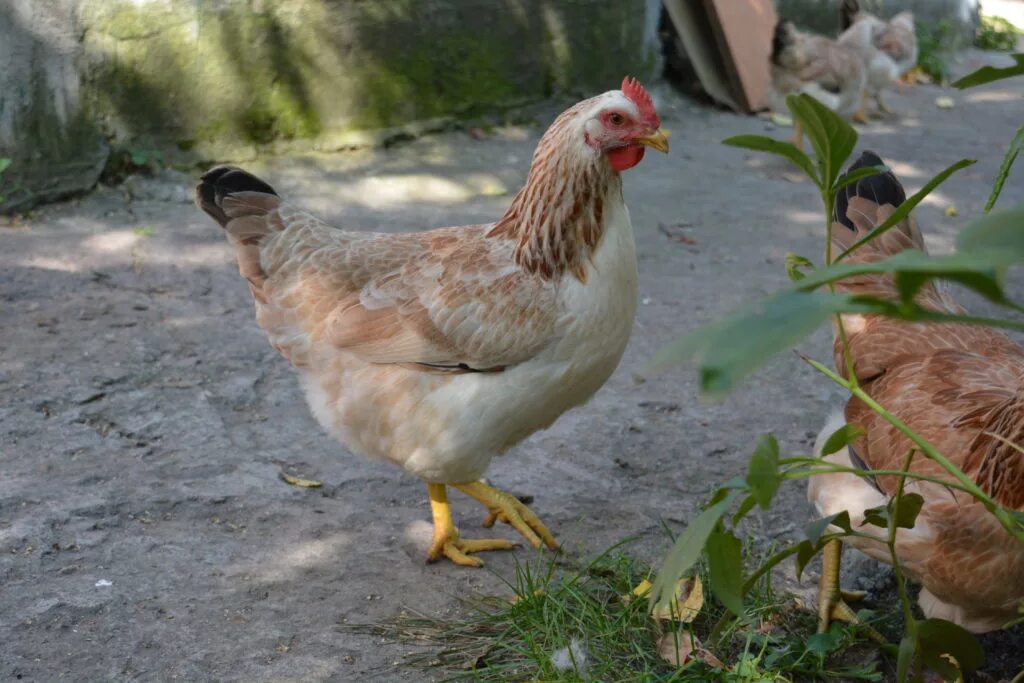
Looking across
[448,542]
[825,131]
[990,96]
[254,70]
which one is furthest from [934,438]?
[990,96]

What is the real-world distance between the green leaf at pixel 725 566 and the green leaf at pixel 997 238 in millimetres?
801

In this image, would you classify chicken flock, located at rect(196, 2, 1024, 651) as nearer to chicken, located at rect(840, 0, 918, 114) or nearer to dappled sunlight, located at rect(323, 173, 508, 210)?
dappled sunlight, located at rect(323, 173, 508, 210)

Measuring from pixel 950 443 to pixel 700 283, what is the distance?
112 inches

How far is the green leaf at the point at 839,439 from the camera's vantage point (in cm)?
173

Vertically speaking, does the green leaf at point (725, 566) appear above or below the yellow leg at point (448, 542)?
above

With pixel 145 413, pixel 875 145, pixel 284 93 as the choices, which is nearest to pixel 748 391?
pixel 145 413

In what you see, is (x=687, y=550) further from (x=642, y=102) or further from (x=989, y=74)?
(x=642, y=102)

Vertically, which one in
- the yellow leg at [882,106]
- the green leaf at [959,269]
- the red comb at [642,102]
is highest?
the green leaf at [959,269]

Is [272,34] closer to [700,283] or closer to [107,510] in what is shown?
[700,283]

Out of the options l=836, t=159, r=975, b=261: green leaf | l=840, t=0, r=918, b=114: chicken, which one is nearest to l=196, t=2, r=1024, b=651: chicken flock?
l=836, t=159, r=975, b=261: green leaf

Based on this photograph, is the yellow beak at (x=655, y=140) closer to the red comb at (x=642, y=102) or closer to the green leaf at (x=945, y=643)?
the red comb at (x=642, y=102)

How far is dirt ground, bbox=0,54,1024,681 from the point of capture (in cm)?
298

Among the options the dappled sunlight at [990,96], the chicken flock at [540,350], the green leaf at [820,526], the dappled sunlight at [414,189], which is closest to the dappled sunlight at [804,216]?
the dappled sunlight at [414,189]

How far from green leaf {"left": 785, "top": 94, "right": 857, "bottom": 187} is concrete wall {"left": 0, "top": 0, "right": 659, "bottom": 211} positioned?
4.99 m
